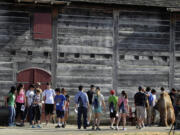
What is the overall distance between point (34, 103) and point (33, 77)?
8.22ft

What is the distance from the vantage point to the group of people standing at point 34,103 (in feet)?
65.9

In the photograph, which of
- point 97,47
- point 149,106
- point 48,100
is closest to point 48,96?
point 48,100

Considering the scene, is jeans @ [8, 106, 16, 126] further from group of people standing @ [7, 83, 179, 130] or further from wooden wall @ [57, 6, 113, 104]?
wooden wall @ [57, 6, 113, 104]

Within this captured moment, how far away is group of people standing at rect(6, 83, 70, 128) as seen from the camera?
20078 mm

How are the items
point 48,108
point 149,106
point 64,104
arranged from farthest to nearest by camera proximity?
point 149,106 → point 48,108 → point 64,104

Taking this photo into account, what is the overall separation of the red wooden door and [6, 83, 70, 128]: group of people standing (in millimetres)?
1172

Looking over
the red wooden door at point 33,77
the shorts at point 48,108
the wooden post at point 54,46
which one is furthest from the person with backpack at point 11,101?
the wooden post at point 54,46

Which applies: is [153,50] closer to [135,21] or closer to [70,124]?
[135,21]

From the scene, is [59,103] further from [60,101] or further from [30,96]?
[30,96]

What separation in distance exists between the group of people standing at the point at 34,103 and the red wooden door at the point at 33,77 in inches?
46.1

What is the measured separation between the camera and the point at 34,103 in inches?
802

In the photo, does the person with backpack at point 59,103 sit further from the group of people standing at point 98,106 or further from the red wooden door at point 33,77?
the red wooden door at point 33,77

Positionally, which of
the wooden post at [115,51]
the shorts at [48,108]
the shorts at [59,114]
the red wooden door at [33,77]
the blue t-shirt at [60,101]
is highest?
the wooden post at [115,51]

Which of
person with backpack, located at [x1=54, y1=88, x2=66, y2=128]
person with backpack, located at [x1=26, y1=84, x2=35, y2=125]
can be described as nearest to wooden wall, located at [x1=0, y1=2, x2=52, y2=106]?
person with backpack, located at [x1=26, y1=84, x2=35, y2=125]
